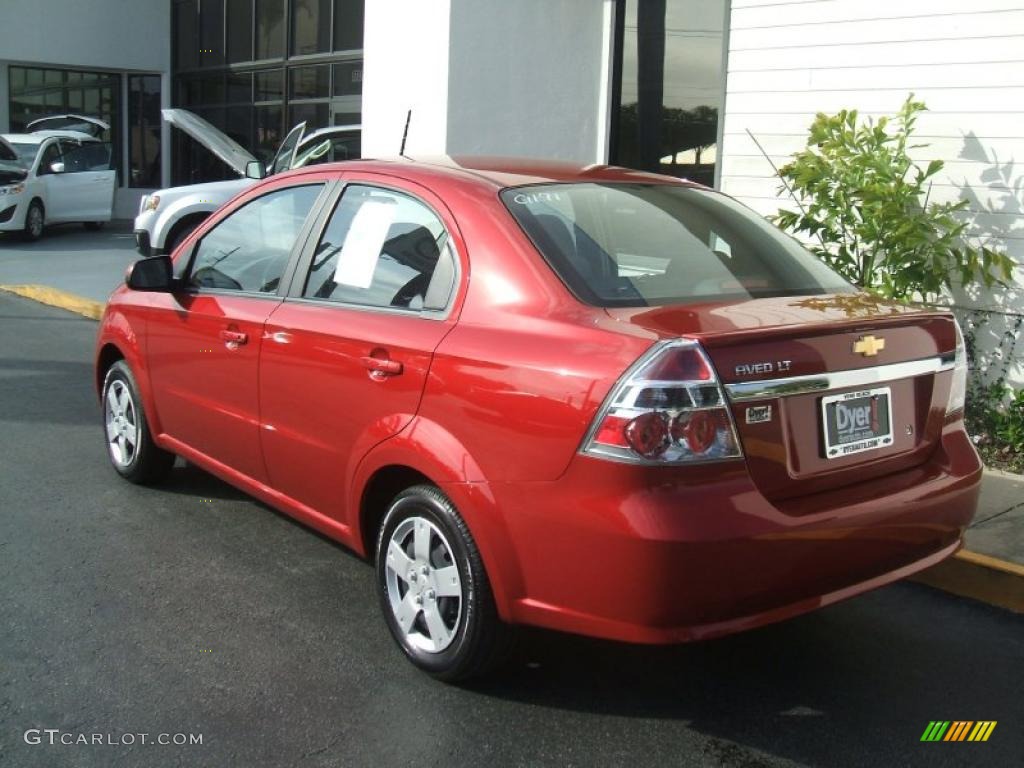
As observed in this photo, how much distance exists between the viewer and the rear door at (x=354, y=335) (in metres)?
3.62

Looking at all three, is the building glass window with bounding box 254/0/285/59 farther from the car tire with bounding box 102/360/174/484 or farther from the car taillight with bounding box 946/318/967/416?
A: the car taillight with bounding box 946/318/967/416

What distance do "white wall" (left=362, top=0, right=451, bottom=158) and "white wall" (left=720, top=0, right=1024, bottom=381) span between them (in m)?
2.74

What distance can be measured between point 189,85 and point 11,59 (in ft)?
11.8

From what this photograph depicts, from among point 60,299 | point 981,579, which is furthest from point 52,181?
point 981,579

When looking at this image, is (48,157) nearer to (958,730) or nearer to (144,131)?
(144,131)

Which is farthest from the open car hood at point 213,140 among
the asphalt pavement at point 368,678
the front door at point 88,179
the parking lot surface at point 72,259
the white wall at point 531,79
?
the asphalt pavement at point 368,678

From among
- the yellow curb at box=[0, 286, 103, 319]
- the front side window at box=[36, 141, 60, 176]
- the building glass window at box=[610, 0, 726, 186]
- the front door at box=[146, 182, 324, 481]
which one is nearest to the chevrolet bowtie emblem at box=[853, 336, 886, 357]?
the front door at box=[146, 182, 324, 481]

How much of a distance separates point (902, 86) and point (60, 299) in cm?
873

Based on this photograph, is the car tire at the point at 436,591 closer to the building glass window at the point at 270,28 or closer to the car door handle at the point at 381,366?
the car door handle at the point at 381,366

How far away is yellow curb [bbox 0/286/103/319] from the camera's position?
1127cm

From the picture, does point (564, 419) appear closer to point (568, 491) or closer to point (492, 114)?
point (568, 491)

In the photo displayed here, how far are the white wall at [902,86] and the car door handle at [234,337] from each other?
4.43 m

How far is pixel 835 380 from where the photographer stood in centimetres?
322

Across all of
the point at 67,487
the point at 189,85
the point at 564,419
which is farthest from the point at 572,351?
the point at 189,85
